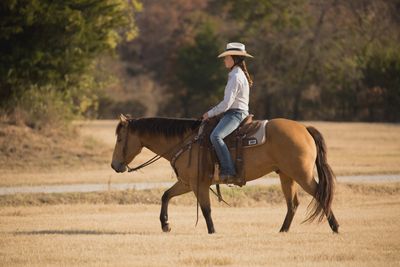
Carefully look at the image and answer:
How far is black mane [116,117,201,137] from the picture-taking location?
1419 cm

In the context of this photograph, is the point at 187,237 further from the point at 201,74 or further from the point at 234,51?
the point at 201,74

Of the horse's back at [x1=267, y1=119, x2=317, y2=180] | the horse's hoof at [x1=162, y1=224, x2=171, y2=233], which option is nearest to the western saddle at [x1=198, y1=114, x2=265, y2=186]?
the horse's back at [x1=267, y1=119, x2=317, y2=180]

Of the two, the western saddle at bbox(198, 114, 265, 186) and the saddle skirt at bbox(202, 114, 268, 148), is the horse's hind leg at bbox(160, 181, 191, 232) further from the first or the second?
the saddle skirt at bbox(202, 114, 268, 148)

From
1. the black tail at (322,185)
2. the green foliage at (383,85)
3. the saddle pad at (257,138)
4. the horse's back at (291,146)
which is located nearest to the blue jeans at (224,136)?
the saddle pad at (257,138)

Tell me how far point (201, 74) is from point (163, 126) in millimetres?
43241

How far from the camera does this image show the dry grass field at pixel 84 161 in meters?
24.4

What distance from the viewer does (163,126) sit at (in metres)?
14.3

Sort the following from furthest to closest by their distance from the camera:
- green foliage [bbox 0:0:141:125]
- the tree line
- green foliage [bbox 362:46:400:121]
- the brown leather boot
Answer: the tree line
green foliage [bbox 362:46:400:121]
green foliage [bbox 0:0:141:125]
the brown leather boot

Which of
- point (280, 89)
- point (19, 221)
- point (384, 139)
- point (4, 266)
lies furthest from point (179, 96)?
point (4, 266)

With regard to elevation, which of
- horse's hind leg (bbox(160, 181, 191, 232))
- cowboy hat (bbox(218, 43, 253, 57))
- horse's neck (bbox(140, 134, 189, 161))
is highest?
cowboy hat (bbox(218, 43, 253, 57))

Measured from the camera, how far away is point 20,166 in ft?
88.5

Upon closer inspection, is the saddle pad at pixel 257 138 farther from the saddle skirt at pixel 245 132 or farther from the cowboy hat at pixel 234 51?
the cowboy hat at pixel 234 51

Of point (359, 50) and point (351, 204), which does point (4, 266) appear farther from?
point (359, 50)

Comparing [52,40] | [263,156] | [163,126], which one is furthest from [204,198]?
[52,40]
